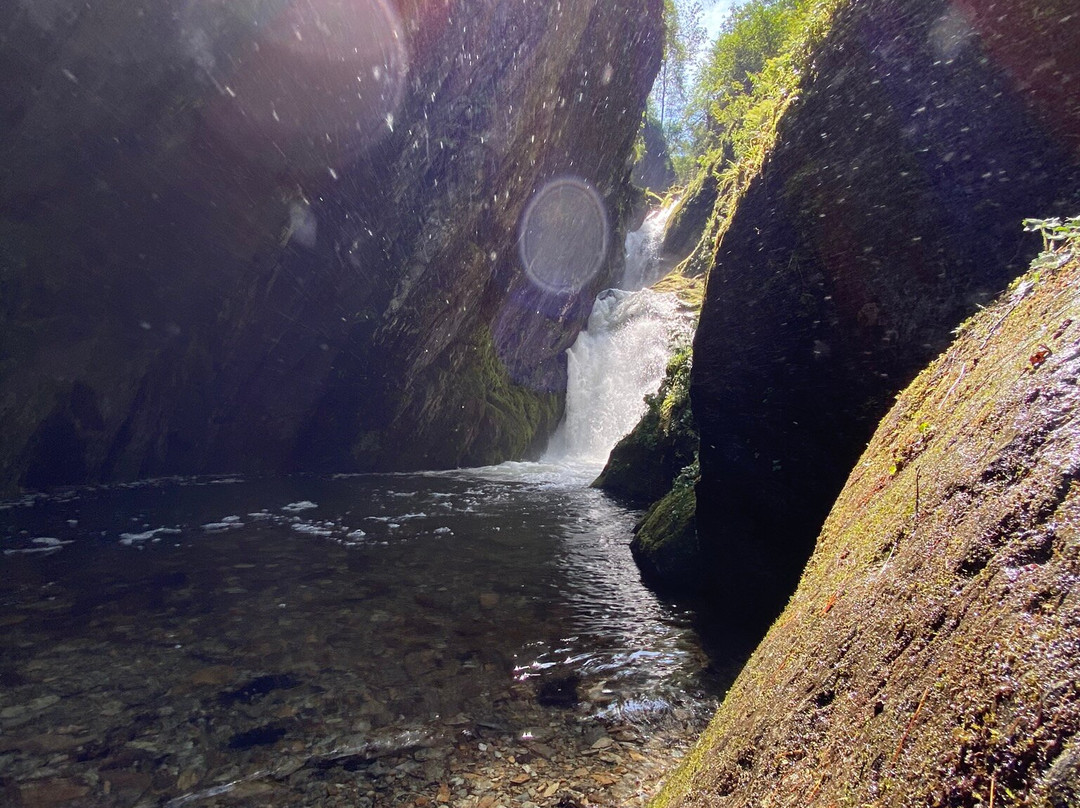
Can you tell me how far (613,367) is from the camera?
80.1 ft

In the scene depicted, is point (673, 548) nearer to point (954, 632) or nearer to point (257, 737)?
point (257, 737)

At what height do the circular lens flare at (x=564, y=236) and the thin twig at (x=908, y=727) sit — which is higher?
the circular lens flare at (x=564, y=236)

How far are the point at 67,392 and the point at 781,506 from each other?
12110mm

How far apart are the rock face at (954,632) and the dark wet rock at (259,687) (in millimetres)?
3012

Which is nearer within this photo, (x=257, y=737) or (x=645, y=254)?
(x=257, y=737)

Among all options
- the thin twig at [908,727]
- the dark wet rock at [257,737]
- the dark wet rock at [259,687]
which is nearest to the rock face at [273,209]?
the dark wet rock at [259,687]

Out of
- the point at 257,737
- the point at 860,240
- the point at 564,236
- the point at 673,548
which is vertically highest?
the point at 564,236

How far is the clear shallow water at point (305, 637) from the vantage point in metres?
3.86

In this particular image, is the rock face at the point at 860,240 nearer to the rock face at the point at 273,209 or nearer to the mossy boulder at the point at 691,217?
the rock face at the point at 273,209

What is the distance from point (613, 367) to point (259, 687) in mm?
20963

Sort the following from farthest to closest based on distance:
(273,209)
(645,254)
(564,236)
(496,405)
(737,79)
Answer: (645,254)
(737,79)
(564,236)
(496,405)
(273,209)

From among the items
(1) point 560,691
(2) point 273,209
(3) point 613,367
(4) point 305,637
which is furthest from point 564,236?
(1) point 560,691

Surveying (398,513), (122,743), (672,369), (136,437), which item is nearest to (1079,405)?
(122,743)

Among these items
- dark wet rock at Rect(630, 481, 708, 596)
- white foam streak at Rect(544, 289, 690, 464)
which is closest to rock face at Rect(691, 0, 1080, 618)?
dark wet rock at Rect(630, 481, 708, 596)
